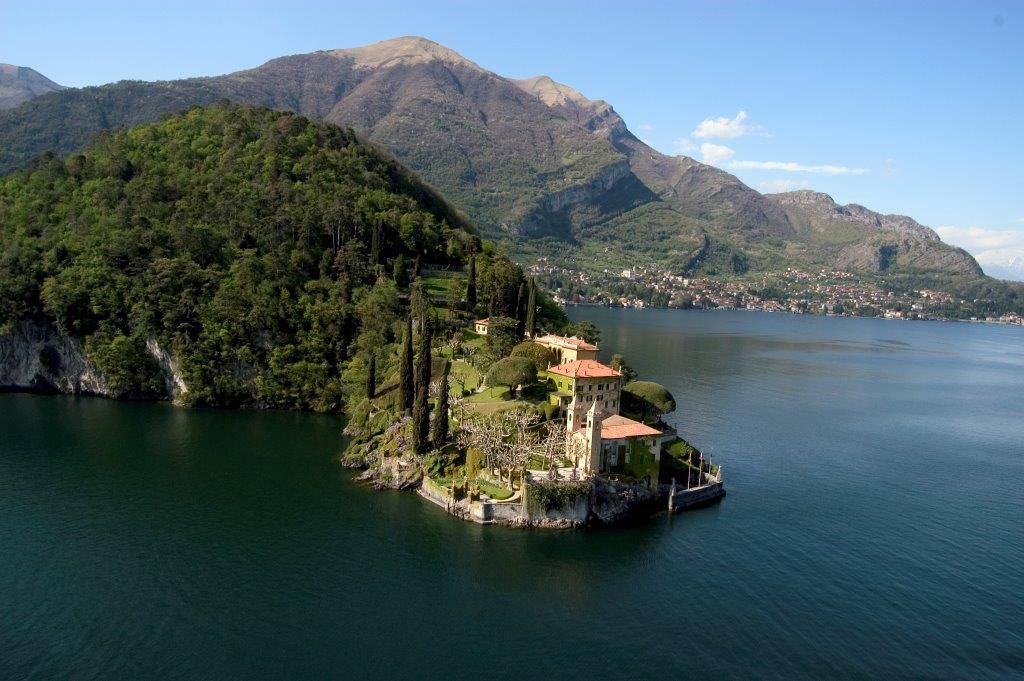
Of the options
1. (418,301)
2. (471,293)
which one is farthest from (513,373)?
(471,293)

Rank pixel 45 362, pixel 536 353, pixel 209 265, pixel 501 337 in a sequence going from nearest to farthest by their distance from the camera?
pixel 536 353 < pixel 501 337 < pixel 45 362 < pixel 209 265

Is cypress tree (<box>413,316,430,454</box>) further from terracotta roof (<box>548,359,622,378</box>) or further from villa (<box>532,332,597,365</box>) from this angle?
villa (<box>532,332,597,365</box>)

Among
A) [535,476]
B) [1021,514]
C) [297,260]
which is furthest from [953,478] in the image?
[297,260]

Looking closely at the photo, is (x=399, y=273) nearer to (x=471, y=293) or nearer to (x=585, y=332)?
(x=471, y=293)

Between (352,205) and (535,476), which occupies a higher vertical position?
(352,205)

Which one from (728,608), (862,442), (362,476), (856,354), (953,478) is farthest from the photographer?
(856,354)

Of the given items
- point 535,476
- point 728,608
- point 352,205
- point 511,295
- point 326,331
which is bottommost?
point 728,608

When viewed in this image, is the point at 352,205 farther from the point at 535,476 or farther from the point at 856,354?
the point at 856,354
